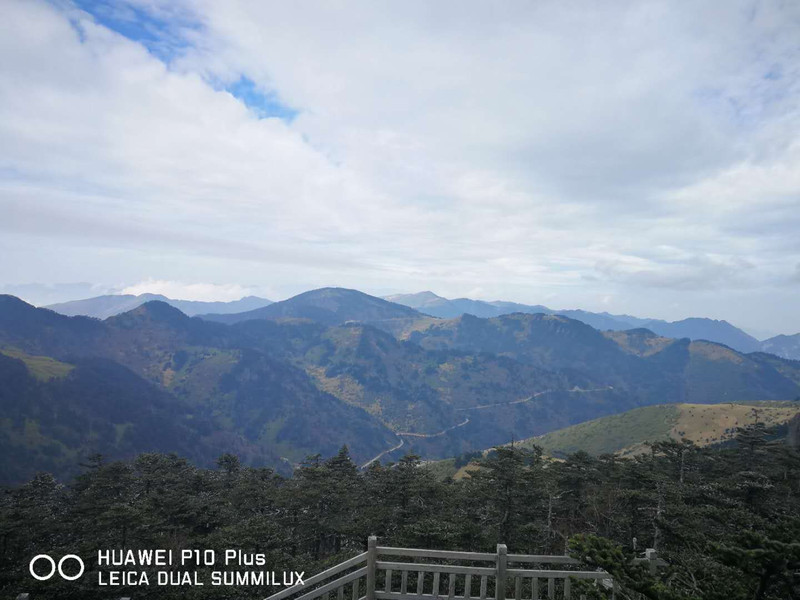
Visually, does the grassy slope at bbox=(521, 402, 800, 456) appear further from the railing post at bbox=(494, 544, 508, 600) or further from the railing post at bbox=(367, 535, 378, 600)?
the railing post at bbox=(367, 535, 378, 600)

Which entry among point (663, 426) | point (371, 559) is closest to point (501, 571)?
point (371, 559)

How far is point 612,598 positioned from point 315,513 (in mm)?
32578

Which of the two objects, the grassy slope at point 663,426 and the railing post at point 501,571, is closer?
the railing post at point 501,571

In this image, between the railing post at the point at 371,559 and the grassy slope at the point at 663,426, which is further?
the grassy slope at the point at 663,426

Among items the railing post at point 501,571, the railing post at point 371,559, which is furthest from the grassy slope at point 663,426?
the railing post at point 371,559

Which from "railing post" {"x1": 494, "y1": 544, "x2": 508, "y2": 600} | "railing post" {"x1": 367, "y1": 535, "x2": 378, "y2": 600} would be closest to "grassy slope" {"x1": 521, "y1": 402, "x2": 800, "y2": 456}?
"railing post" {"x1": 494, "y1": 544, "x2": 508, "y2": 600}

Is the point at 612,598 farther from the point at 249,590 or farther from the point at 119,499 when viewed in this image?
the point at 119,499

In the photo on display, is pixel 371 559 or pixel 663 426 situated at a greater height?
pixel 371 559

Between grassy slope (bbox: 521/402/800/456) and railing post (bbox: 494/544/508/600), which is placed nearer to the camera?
railing post (bbox: 494/544/508/600)

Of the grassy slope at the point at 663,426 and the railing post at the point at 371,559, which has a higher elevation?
the railing post at the point at 371,559

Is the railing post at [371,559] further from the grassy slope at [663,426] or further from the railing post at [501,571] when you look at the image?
the grassy slope at [663,426]

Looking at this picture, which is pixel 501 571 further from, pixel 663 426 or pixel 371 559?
pixel 663 426

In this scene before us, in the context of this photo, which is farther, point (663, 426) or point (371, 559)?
point (663, 426)

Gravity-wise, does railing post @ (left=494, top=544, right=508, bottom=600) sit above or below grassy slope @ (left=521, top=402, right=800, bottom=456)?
above
